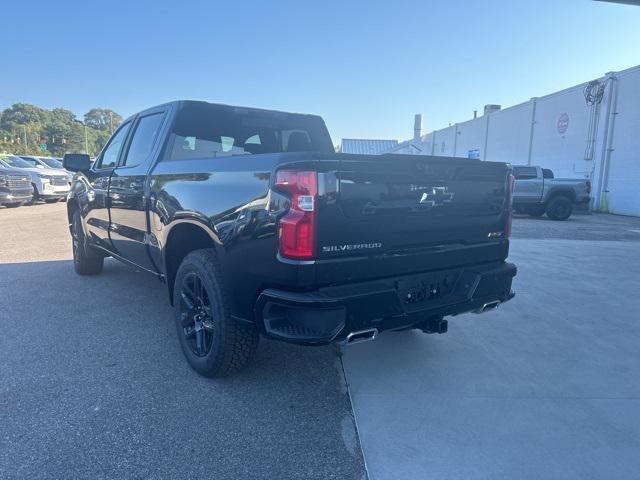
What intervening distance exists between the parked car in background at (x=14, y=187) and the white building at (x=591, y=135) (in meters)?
21.7

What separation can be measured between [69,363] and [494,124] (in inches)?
1191

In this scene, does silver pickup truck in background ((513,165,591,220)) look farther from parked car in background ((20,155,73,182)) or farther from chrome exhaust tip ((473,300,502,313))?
parked car in background ((20,155,73,182))

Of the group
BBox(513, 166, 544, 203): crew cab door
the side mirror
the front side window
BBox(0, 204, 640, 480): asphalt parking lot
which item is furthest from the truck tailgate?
BBox(513, 166, 544, 203): crew cab door

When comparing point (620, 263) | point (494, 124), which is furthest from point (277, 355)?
point (494, 124)

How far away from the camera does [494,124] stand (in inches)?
1163

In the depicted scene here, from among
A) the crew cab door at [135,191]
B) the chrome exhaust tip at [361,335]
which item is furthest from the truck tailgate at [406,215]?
the crew cab door at [135,191]

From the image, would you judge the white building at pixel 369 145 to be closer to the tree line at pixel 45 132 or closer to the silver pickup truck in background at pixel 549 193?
the silver pickup truck in background at pixel 549 193

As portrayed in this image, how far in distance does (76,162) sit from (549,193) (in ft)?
50.6

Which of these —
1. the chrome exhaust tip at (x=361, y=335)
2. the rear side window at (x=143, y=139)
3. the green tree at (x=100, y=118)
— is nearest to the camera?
the chrome exhaust tip at (x=361, y=335)

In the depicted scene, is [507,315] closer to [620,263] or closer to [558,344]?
[558,344]

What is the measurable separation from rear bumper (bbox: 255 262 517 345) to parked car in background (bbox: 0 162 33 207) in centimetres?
1518

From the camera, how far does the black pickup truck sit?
2.48 m

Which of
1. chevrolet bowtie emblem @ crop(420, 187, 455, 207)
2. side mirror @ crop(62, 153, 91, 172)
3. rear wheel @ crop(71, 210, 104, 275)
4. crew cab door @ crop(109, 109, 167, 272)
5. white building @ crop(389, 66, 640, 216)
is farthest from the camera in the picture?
white building @ crop(389, 66, 640, 216)

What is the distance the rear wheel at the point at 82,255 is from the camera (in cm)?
590
